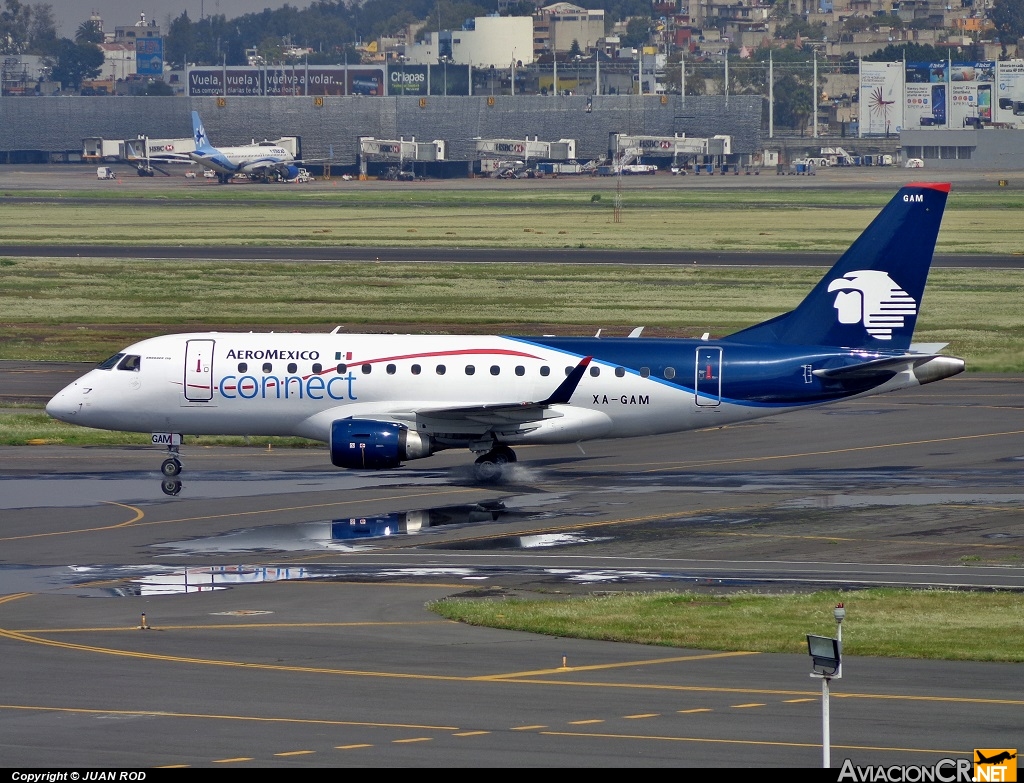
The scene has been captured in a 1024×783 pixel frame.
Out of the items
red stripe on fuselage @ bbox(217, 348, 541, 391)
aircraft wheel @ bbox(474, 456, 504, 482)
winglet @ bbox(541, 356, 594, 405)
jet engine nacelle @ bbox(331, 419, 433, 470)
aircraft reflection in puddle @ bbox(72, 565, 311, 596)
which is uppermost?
red stripe on fuselage @ bbox(217, 348, 541, 391)

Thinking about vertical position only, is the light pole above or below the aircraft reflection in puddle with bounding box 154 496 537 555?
above

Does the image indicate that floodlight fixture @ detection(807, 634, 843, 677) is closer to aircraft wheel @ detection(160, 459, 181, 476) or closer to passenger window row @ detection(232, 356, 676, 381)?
passenger window row @ detection(232, 356, 676, 381)

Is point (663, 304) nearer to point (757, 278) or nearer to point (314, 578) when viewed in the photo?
point (757, 278)

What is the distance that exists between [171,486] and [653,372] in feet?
47.6

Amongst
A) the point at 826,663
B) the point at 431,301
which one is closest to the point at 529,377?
the point at 826,663

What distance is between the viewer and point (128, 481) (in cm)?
4694

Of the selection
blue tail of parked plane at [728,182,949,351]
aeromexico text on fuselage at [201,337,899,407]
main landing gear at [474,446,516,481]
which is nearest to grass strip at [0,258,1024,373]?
blue tail of parked plane at [728,182,949,351]

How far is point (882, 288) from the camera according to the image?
47.5m

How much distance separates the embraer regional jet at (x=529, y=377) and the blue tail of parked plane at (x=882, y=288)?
0.04 meters

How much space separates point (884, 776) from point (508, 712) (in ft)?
20.5

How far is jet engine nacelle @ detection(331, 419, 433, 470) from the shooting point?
44875 millimetres

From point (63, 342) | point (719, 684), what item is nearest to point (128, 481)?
point (719, 684)

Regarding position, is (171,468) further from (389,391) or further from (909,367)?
(909,367)

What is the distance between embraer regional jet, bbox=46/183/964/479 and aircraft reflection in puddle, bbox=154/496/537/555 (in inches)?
173
